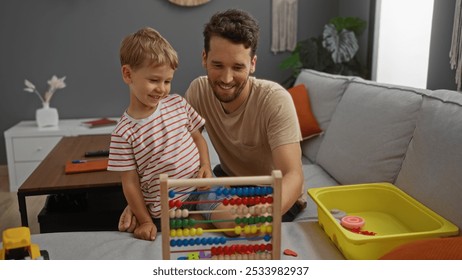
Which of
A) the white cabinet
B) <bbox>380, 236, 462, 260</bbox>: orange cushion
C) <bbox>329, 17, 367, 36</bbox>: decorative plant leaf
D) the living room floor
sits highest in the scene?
<bbox>329, 17, 367, 36</bbox>: decorative plant leaf

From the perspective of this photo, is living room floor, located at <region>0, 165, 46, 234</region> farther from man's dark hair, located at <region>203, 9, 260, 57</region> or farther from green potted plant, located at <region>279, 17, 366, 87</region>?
green potted plant, located at <region>279, 17, 366, 87</region>

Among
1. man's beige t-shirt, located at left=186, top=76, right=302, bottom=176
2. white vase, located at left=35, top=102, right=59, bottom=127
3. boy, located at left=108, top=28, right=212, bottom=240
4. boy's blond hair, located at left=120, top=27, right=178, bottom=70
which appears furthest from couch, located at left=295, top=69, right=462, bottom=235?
white vase, located at left=35, top=102, right=59, bottom=127

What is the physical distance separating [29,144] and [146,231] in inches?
88.0

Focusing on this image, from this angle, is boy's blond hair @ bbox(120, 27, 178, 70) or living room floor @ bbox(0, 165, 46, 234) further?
living room floor @ bbox(0, 165, 46, 234)

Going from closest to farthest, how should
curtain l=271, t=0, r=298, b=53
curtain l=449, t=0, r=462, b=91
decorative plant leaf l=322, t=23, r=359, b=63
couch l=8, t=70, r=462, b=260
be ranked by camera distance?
couch l=8, t=70, r=462, b=260 → curtain l=449, t=0, r=462, b=91 → decorative plant leaf l=322, t=23, r=359, b=63 → curtain l=271, t=0, r=298, b=53

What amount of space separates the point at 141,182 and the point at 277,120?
484mm

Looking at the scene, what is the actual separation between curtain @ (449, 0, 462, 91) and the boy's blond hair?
57.9 inches

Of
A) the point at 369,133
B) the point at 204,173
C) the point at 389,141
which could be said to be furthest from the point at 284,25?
the point at 204,173

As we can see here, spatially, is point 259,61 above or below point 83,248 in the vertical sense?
above

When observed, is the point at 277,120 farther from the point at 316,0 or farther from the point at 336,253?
the point at 316,0

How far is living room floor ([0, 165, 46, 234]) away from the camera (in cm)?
246
